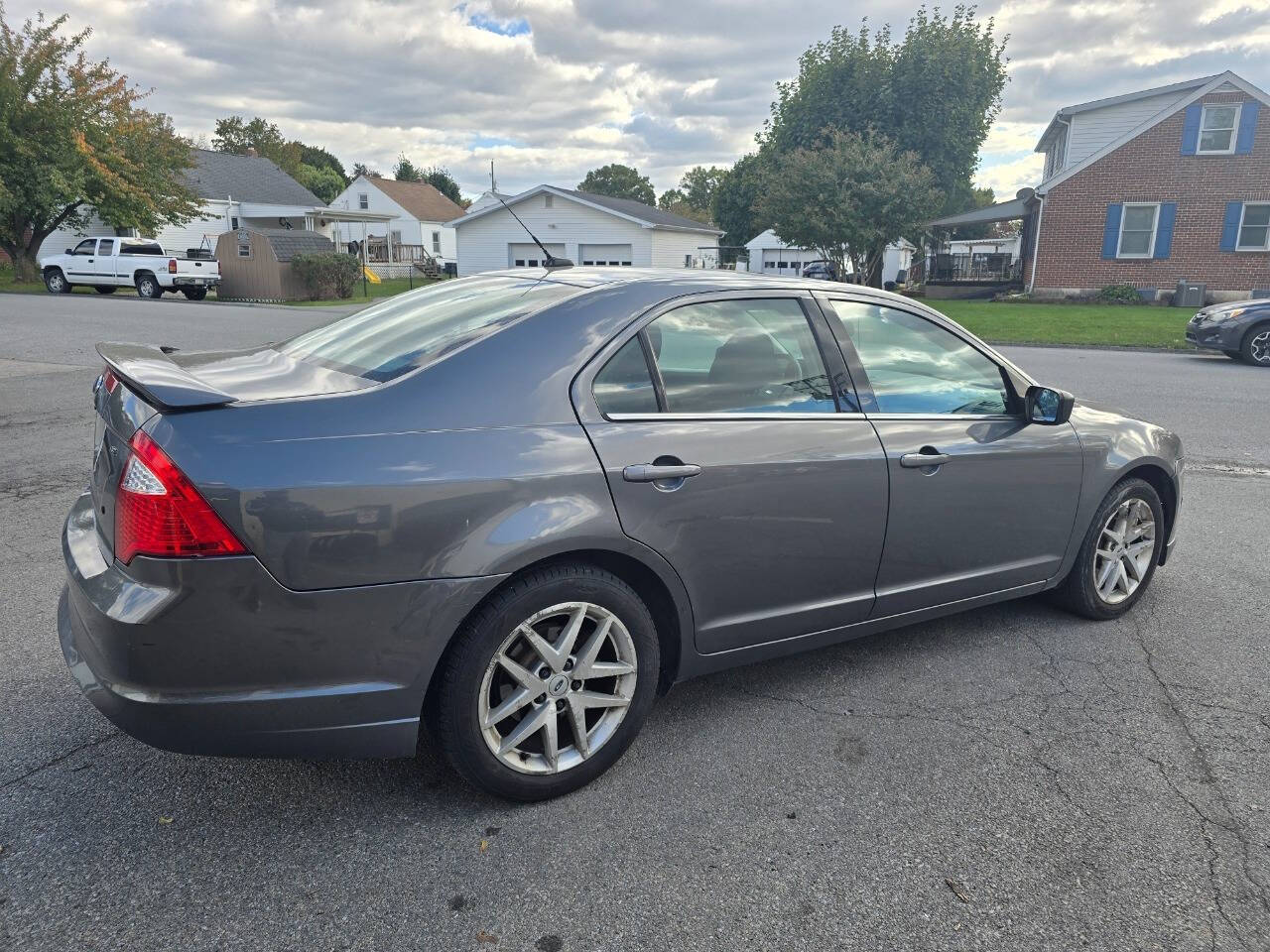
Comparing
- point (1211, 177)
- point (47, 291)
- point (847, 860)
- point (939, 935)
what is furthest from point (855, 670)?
point (47, 291)

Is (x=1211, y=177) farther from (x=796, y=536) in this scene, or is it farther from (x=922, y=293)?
(x=796, y=536)

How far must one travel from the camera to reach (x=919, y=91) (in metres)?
47.4

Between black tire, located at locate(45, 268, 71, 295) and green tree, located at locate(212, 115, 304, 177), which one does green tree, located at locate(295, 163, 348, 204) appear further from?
black tire, located at locate(45, 268, 71, 295)

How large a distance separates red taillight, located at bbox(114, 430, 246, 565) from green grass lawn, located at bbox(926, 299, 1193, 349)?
44.4 ft

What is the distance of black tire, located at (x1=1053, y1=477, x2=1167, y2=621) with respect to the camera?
4.15 m

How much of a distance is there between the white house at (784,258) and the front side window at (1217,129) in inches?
1030

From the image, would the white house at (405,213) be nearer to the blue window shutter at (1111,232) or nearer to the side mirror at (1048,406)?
the blue window shutter at (1111,232)

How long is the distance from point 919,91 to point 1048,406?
4942cm

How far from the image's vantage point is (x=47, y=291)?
2894cm

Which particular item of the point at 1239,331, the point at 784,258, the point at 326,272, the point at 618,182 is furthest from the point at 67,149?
the point at 618,182

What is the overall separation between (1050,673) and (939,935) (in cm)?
178

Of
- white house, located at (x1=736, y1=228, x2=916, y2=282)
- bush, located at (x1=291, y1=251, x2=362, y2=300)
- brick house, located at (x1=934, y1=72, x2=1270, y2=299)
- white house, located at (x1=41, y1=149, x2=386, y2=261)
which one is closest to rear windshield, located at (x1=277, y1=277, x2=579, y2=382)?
bush, located at (x1=291, y1=251, x2=362, y2=300)

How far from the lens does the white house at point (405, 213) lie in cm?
5784

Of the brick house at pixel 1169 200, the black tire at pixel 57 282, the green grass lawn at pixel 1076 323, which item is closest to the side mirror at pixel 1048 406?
the green grass lawn at pixel 1076 323
